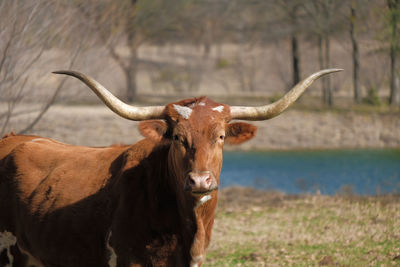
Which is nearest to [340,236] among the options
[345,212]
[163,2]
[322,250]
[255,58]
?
[322,250]

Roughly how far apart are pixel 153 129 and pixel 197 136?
1.49ft

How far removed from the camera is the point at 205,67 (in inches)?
1907

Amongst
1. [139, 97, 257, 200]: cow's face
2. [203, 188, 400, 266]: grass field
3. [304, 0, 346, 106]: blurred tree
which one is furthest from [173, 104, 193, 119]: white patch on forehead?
[304, 0, 346, 106]: blurred tree

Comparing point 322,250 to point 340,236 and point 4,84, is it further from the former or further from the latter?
point 4,84

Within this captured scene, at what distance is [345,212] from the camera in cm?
1049

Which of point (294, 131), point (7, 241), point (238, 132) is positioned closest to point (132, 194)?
point (238, 132)

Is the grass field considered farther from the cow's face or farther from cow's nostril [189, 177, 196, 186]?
cow's nostril [189, 177, 196, 186]

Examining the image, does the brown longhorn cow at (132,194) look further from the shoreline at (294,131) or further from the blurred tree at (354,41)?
the blurred tree at (354,41)

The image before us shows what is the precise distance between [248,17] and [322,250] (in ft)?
152

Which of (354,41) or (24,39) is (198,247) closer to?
(24,39)

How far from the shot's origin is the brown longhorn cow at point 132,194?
15.1ft

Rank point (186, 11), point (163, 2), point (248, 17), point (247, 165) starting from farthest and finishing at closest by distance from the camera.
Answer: point (248, 17)
point (186, 11)
point (163, 2)
point (247, 165)

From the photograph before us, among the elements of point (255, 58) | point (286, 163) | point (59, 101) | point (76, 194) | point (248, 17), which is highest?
point (248, 17)

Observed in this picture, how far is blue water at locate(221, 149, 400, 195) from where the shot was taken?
53.0 feet
